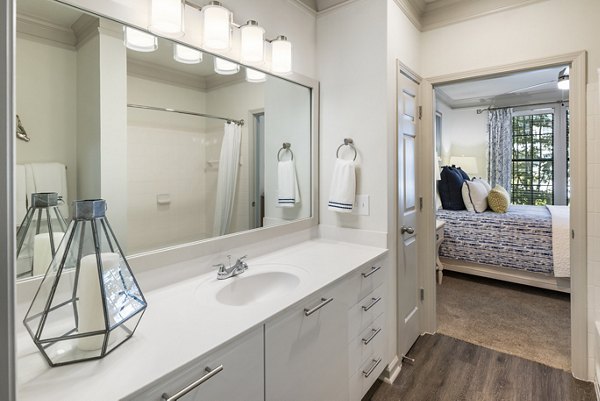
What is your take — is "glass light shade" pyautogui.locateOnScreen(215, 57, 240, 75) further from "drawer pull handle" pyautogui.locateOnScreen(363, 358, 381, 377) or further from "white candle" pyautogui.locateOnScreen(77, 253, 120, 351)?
"drawer pull handle" pyautogui.locateOnScreen(363, 358, 381, 377)

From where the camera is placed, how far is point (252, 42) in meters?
1.58

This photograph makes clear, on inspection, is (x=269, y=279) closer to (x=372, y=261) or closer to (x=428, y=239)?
(x=372, y=261)

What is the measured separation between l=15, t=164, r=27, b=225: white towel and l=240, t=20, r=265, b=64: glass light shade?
42.0 inches

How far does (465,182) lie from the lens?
3908 millimetres

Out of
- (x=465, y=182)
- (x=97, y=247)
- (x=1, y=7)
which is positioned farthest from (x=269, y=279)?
(x=465, y=182)

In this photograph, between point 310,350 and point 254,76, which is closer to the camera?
point 310,350

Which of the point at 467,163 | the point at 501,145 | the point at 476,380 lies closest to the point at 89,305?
the point at 476,380

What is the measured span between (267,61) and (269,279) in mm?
1194

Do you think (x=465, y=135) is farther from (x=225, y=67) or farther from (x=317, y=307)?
(x=317, y=307)

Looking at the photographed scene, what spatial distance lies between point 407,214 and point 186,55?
162cm

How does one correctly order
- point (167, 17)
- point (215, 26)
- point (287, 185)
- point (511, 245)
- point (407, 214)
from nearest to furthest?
point (167, 17), point (215, 26), point (287, 185), point (407, 214), point (511, 245)

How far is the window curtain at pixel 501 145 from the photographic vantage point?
537 cm

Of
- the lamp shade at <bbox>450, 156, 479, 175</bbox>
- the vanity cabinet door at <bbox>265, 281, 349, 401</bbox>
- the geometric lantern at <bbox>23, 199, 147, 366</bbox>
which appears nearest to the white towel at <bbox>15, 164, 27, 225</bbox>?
the geometric lantern at <bbox>23, 199, 147, 366</bbox>

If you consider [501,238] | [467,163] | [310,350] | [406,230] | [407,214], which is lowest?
[310,350]
